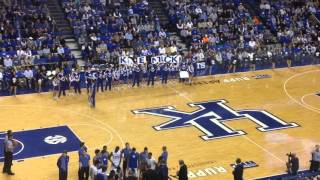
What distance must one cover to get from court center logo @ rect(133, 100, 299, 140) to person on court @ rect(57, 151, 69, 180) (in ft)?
22.8

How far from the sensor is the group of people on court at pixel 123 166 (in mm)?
18578

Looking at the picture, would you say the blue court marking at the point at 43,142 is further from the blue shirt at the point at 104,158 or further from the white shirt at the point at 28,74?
the white shirt at the point at 28,74

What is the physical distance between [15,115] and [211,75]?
485 inches

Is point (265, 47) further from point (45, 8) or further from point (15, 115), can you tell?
point (15, 115)

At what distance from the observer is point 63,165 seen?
19.6 m

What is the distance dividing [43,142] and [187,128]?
620 centimetres

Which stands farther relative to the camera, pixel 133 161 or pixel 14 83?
pixel 14 83

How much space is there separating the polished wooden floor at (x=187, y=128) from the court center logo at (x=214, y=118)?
1.43ft

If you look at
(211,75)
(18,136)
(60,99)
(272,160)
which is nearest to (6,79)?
(60,99)

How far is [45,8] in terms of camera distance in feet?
121

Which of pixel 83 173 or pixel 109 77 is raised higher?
pixel 109 77

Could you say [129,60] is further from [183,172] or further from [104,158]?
[183,172]

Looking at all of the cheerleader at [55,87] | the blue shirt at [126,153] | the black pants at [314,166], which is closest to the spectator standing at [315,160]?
the black pants at [314,166]

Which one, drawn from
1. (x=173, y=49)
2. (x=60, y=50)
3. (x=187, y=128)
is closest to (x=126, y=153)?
(x=187, y=128)
